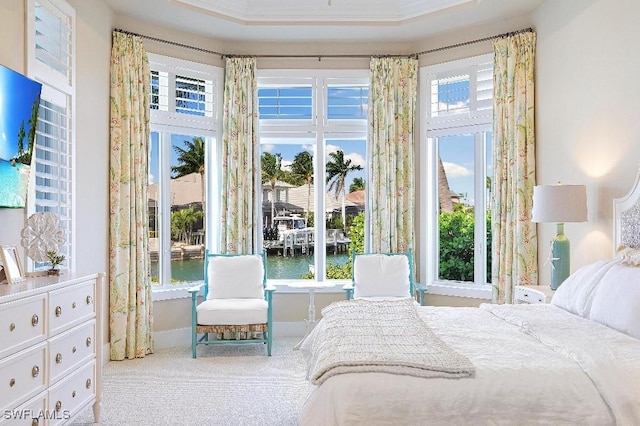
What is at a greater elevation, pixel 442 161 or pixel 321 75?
pixel 321 75

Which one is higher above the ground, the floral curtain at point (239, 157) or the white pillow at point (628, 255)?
the floral curtain at point (239, 157)

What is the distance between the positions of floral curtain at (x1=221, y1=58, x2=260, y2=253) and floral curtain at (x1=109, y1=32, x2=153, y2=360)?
88cm

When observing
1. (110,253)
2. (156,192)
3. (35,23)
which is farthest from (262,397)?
(35,23)

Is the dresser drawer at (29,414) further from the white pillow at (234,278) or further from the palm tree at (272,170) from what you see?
the palm tree at (272,170)

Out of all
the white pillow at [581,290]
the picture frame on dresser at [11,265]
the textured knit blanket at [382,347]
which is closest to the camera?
the textured knit blanket at [382,347]

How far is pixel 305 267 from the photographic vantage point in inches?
244

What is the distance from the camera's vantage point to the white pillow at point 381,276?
17.6 ft

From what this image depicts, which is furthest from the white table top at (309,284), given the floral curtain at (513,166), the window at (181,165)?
the floral curtain at (513,166)

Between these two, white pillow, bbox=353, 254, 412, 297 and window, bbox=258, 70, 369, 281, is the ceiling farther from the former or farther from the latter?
white pillow, bbox=353, 254, 412, 297

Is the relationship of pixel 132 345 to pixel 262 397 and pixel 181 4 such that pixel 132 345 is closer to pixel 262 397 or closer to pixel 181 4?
pixel 262 397

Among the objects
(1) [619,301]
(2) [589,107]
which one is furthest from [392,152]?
(1) [619,301]

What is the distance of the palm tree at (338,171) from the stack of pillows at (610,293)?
9.98ft

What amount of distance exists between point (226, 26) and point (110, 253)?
2.51 m

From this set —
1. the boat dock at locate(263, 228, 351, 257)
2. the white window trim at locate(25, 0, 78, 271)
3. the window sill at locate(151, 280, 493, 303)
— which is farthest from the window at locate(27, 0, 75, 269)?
the boat dock at locate(263, 228, 351, 257)
